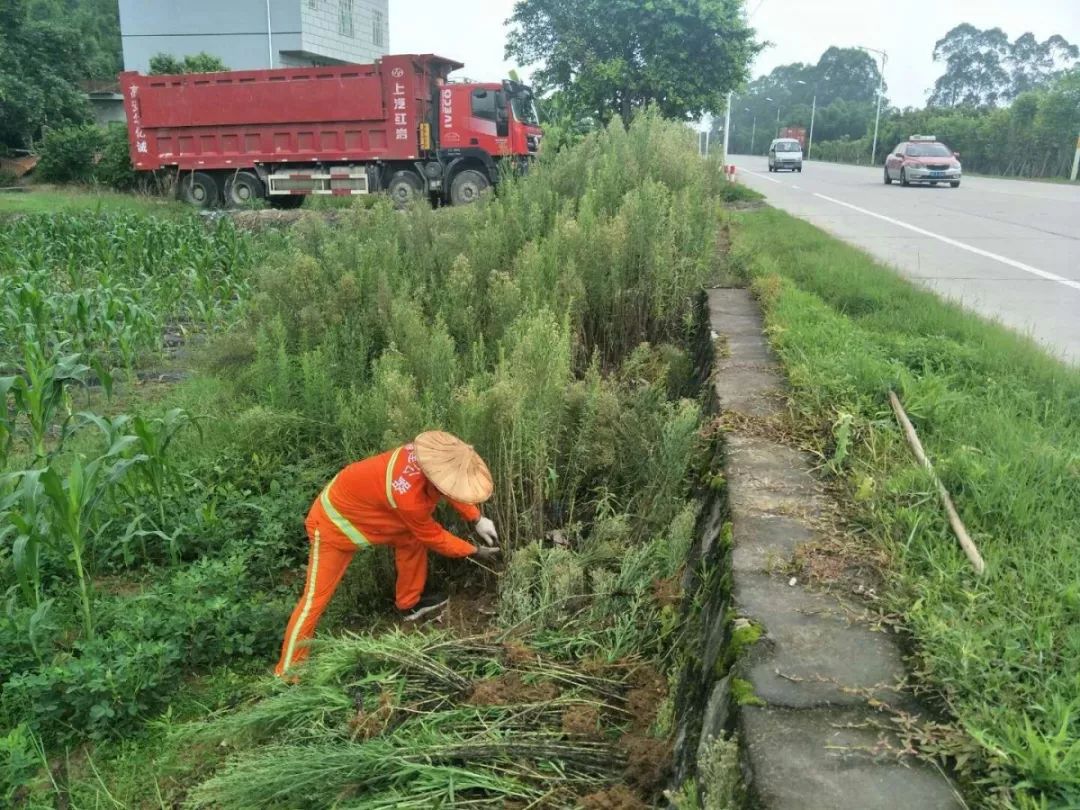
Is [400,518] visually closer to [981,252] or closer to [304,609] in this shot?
[304,609]

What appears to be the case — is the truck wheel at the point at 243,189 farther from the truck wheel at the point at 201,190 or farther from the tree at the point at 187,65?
the tree at the point at 187,65

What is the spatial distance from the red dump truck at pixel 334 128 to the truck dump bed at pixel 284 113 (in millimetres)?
24

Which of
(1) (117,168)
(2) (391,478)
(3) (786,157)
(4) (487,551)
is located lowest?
(4) (487,551)

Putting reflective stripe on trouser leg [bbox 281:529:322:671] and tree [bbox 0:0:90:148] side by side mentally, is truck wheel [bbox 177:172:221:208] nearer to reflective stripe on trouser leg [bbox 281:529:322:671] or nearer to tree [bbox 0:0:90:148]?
tree [bbox 0:0:90:148]

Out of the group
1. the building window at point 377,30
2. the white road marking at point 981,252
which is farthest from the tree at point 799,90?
the white road marking at point 981,252

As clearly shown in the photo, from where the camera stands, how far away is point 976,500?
2656mm

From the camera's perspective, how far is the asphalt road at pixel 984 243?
6.85m

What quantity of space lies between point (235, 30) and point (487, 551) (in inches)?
1403

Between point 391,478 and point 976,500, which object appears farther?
point 391,478

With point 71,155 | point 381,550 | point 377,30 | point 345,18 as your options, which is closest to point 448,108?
point 71,155

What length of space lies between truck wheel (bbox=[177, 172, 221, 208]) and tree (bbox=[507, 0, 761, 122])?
10.1 m

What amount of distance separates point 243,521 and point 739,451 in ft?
8.35

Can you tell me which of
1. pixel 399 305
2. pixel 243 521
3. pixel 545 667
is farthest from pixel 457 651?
pixel 399 305

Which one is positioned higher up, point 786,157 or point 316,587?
point 786,157
